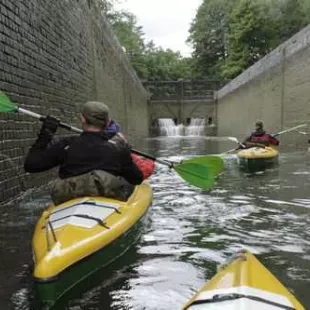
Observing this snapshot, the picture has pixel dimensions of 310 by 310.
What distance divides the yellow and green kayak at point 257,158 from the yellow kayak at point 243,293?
22.7 ft

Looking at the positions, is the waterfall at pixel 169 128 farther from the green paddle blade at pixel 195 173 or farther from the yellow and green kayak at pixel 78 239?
the yellow and green kayak at pixel 78 239

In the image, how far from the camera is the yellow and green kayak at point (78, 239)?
278cm

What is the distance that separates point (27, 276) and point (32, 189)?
3.74 m

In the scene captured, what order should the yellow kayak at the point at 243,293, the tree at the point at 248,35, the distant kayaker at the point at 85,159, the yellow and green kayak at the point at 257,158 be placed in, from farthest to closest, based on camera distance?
the tree at the point at 248,35 → the yellow and green kayak at the point at 257,158 → the distant kayaker at the point at 85,159 → the yellow kayak at the point at 243,293

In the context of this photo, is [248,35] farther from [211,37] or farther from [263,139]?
[263,139]

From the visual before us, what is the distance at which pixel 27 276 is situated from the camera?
3.39m

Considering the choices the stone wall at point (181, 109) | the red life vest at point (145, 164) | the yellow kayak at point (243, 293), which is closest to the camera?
the yellow kayak at point (243, 293)

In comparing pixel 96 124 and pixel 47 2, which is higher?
pixel 47 2

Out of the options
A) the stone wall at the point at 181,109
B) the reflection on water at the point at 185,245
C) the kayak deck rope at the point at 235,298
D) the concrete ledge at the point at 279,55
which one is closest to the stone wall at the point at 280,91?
the concrete ledge at the point at 279,55

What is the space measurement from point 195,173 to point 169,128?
30672mm

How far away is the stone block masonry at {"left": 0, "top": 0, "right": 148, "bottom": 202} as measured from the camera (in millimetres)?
6055

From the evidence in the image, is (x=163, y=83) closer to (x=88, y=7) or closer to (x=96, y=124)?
(x=88, y=7)

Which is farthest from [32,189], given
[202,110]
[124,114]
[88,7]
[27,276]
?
[202,110]

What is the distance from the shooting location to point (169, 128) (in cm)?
3594
